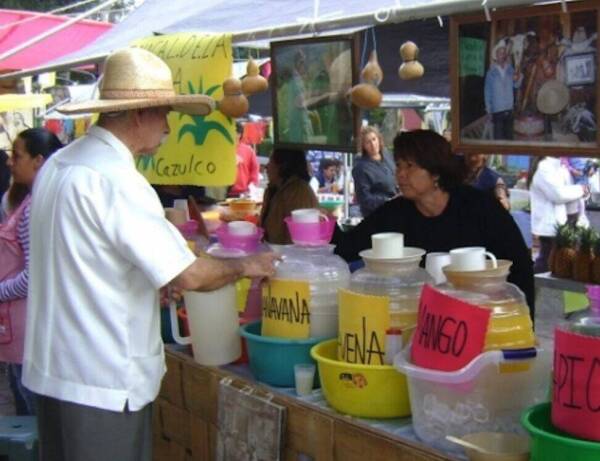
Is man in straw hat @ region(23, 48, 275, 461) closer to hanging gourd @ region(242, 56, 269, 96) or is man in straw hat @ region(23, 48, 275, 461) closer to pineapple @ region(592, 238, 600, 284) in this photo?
hanging gourd @ region(242, 56, 269, 96)

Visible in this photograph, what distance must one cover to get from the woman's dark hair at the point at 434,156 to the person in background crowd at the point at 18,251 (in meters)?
1.44

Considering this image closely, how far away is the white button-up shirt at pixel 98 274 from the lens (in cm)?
204

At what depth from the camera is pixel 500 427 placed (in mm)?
1821

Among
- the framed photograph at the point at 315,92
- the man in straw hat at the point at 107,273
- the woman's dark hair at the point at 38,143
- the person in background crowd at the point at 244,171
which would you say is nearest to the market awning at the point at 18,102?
the woman's dark hair at the point at 38,143

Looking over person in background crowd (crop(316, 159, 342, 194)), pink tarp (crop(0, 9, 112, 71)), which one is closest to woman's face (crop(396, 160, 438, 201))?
pink tarp (crop(0, 9, 112, 71))

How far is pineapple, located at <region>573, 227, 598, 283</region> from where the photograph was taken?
5359 mm

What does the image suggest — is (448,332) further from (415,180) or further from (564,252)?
(564,252)

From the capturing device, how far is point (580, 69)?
2154 millimetres

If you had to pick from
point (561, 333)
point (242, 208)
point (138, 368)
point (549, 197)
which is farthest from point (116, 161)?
point (549, 197)

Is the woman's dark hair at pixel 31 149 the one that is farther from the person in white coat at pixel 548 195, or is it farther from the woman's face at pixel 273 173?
the person in white coat at pixel 548 195

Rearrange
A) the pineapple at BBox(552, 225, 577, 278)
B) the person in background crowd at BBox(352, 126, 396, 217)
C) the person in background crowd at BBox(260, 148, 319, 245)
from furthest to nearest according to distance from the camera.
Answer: the person in background crowd at BBox(352, 126, 396, 217)
the pineapple at BBox(552, 225, 577, 278)
the person in background crowd at BBox(260, 148, 319, 245)

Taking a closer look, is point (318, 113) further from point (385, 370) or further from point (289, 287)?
point (385, 370)

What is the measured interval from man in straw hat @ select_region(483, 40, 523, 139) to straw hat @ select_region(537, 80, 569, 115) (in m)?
A: 0.09

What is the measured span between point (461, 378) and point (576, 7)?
3.17 feet
